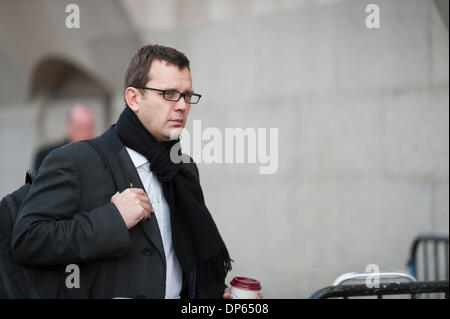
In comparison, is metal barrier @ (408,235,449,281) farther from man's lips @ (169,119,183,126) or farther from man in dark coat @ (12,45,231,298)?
man's lips @ (169,119,183,126)

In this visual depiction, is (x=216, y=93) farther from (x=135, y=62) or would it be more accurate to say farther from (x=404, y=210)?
(x=135, y=62)

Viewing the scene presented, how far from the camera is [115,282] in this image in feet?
6.70

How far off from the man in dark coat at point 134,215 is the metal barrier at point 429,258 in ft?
10.2

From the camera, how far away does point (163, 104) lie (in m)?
2.23

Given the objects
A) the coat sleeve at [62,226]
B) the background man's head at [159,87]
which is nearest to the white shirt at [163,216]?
the background man's head at [159,87]

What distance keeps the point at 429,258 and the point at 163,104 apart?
401 cm

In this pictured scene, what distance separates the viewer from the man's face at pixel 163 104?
222 centimetres

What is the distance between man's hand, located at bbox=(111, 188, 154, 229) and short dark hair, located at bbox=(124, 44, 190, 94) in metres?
0.51

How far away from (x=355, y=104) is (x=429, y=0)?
1300 millimetres

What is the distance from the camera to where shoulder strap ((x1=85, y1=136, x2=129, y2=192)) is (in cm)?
214

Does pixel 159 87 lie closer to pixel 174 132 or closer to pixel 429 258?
pixel 174 132

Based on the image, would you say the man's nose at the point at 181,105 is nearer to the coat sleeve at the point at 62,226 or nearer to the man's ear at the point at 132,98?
the man's ear at the point at 132,98

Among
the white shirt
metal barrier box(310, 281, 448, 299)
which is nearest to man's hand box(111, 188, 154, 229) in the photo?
the white shirt

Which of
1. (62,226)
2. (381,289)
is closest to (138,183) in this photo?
(62,226)
